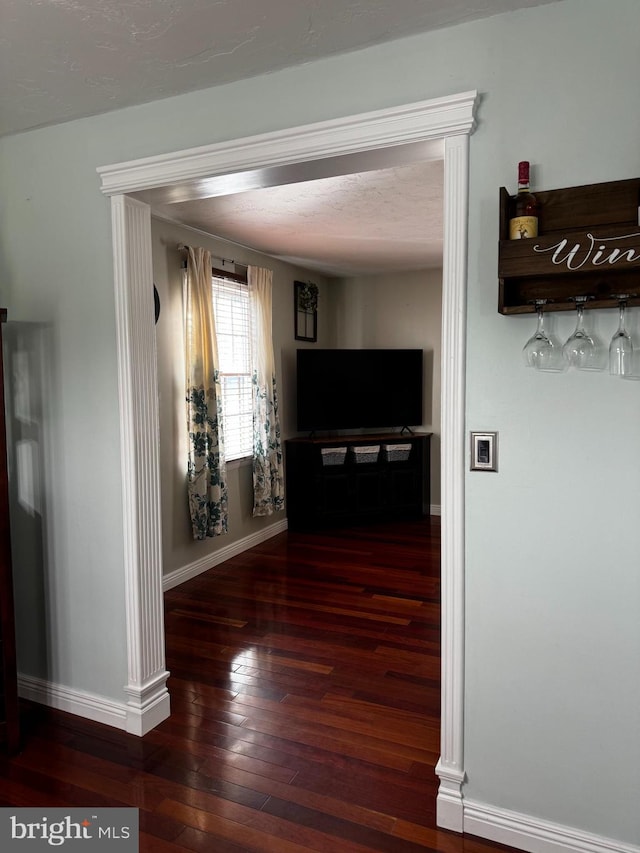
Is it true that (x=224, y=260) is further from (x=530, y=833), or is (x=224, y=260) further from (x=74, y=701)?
(x=530, y=833)

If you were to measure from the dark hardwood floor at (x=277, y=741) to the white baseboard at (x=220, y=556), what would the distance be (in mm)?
346

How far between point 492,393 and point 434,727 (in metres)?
1.55

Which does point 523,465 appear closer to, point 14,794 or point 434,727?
point 434,727

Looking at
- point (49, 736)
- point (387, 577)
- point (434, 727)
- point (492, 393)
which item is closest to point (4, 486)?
point (49, 736)

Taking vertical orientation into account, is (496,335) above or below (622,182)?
below

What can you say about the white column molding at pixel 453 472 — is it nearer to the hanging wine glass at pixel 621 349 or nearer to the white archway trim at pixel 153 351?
the white archway trim at pixel 153 351

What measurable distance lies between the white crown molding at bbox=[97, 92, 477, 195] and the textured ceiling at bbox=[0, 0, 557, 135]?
8.6 inches

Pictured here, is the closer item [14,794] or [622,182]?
[622,182]

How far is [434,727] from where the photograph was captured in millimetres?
2527

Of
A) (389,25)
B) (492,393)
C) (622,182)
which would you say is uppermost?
(389,25)

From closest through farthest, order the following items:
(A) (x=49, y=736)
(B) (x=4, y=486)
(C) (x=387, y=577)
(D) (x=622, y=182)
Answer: (D) (x=622, y=182), (B) (x=4, y=486), (A) (x=49, y=736), (C) (x=387, y=577)

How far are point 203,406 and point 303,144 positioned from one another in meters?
2.66

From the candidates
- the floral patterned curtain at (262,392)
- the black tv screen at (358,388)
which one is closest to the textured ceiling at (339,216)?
the floral patterned curtain at (262,392)

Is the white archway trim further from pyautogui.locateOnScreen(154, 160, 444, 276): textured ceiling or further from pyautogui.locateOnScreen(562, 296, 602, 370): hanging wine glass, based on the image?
pyautogui.locateOnScreen(154, 160, 444, 276): textured ceiling
